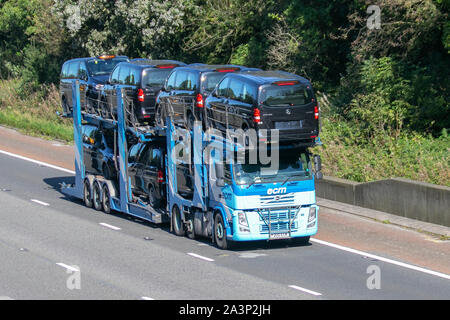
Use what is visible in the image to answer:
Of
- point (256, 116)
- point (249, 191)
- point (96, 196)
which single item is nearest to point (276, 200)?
point (249, 191)

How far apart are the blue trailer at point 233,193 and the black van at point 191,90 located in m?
0.36

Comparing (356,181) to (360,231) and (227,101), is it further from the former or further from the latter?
(227,101)

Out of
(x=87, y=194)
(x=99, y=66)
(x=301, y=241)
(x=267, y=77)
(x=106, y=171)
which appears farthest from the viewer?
(x=99, y=66)

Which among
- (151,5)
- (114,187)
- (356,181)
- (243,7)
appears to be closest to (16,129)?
(151,5)

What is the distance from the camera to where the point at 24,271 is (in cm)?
1723

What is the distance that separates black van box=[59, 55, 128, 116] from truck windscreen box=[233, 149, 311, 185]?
25.0 feet

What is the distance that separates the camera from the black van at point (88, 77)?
82.8 ft

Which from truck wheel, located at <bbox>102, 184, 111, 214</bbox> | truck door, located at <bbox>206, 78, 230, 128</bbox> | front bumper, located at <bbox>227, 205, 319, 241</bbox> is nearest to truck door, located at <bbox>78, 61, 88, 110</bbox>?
truck wheel, located at <bbox>102, 184, 111, 214</bbox>

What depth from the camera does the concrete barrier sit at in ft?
70.0

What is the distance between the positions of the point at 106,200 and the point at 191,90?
4.86 m

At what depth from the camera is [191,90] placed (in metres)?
20.9

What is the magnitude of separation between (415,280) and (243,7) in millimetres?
22558

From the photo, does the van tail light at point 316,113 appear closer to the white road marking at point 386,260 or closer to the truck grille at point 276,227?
the truck grille at point 276,227

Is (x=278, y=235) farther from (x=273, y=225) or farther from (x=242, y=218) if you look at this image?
(x=242, y=218)
